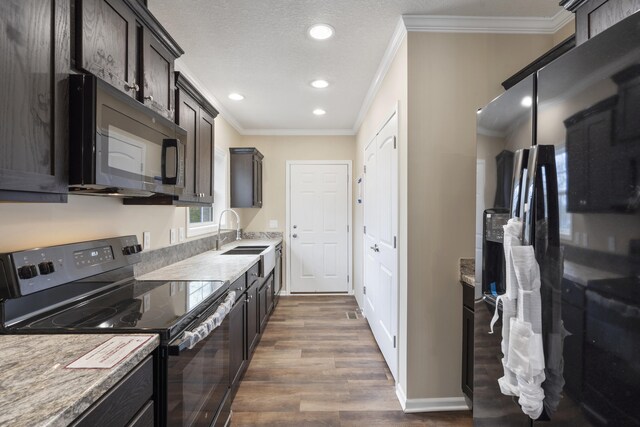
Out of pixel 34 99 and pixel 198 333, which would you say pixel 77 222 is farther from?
pixel 198 333

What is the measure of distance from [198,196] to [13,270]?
117 cm

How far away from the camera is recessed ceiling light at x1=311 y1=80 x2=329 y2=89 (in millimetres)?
2848

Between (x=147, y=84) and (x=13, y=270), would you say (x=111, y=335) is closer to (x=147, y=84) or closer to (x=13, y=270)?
(x=13, y=270)

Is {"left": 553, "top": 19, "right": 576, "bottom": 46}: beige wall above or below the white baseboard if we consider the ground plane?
above

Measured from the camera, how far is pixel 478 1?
1772mm

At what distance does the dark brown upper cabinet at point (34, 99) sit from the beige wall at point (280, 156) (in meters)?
3.54

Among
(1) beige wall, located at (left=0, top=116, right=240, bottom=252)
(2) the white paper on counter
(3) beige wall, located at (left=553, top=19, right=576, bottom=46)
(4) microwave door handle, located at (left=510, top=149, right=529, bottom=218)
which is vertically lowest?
(2) the white paper on counter

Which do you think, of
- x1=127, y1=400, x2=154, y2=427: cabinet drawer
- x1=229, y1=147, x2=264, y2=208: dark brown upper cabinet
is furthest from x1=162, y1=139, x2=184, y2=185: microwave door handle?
x1=229, y1=147, x2=264, y2=208: dark brown upper cabinet

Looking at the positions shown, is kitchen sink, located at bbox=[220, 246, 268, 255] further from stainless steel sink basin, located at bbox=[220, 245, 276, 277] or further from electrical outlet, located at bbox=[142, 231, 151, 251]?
electrical outlet, located at bbox=[142, 231, 151, 251]

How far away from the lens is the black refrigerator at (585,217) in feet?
2.29

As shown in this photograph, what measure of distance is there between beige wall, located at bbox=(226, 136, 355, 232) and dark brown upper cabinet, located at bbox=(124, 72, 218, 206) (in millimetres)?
2091

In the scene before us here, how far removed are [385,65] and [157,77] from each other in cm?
168

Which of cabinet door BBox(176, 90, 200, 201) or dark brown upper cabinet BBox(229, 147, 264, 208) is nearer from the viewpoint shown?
cabinet door BBox(176, 90, 200, 201)

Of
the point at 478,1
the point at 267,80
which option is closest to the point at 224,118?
the point at 267,80
